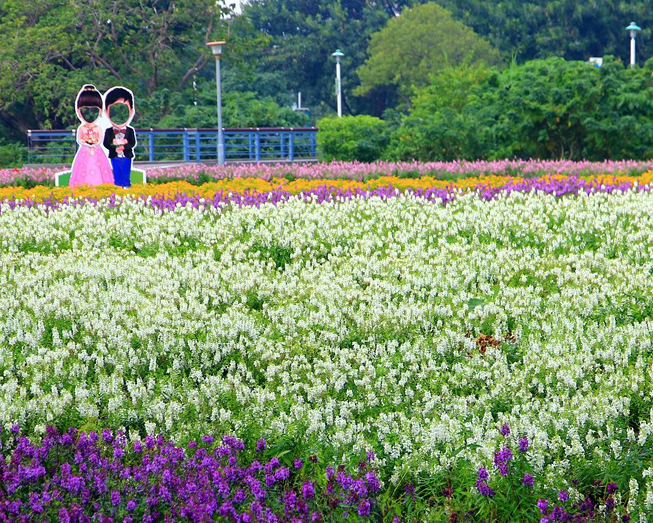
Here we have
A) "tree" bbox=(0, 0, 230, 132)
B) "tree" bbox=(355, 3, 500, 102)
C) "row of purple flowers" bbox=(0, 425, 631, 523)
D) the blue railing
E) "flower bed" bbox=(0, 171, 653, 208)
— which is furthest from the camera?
"tree" bbox=(355, 3, 500, 102)

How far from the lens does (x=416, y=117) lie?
24531mm

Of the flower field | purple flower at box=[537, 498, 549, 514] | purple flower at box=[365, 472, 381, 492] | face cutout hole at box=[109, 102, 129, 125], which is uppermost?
face cutout hole at box=[109, 102, 129, 125]

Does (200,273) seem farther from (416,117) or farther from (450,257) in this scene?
(416,117)

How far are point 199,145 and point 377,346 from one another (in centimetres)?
2710

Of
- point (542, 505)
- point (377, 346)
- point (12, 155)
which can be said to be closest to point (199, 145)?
point (12, 155)

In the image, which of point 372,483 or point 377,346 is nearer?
point 372,483

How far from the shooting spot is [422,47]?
47.8 m

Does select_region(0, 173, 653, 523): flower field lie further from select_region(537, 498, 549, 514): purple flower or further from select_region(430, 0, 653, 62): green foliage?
select_region(430, 0, 653, 62): green foliage

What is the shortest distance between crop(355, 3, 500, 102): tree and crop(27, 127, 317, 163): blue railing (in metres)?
13.7

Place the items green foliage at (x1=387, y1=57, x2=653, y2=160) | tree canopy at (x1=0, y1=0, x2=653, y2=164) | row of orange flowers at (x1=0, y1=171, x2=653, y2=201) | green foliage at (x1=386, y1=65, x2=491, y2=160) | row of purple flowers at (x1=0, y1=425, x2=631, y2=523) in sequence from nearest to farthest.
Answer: row of purple flowers at (x1=0, y1=425, x2=631, y2=523) → row of orange flowers at (x1=0, y1=171, x2=653, y2=201) → green foliage at (x1=387, y1=57, x2=653, y2=160) → green foliage at (x1=386, y1=65, x2=491, y2=160) → tree canopy at (x1=0, y1=0, x2=653, y2=164)

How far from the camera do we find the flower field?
396 cm

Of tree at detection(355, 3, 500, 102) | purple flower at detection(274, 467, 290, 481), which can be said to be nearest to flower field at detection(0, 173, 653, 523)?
purple flower at detection(274, 467, 290, 481)

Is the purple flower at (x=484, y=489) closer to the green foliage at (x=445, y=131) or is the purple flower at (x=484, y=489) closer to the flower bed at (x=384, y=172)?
the flower bed at (x=384, y=172)

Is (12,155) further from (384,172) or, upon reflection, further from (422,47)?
(422,47)
